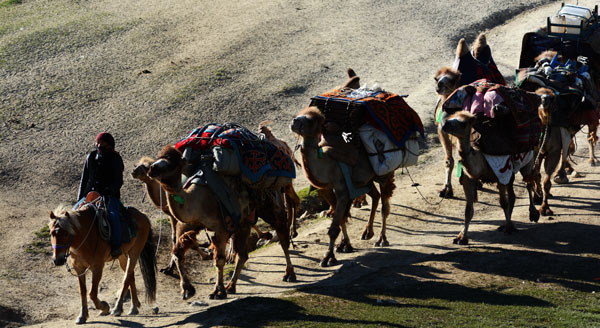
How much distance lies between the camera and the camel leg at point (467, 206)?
44.3ft

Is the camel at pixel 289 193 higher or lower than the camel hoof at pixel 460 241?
higher

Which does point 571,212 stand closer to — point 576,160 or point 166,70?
point 576,160

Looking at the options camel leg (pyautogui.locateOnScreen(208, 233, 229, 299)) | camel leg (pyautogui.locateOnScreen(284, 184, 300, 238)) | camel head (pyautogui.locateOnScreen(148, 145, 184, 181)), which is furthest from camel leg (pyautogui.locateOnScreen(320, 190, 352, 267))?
camel head (pyautogui.locateOnScreen(148, 145, 184, 181))

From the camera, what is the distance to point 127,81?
72.0ft

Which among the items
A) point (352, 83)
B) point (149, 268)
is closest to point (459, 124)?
point (352, 83)

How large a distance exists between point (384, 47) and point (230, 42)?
4.73m

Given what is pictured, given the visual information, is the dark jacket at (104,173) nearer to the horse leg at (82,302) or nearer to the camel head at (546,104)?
the horse leg at (82,302)

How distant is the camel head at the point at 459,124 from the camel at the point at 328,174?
4.93ft

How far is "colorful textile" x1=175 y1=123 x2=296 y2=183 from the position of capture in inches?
473

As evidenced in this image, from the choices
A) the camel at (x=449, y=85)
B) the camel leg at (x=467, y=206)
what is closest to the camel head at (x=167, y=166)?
the camel leg at (x=467, y=206)

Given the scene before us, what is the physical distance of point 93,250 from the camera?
11141 millimetres

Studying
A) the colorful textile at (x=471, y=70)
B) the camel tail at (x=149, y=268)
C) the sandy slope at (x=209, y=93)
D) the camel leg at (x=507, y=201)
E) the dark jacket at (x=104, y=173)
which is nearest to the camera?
the dark jacket at (x=104, y=173)

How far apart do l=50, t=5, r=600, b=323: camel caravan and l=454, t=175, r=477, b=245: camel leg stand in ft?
0.06

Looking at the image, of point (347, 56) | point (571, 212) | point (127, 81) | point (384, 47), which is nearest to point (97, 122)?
point (127, 81)
